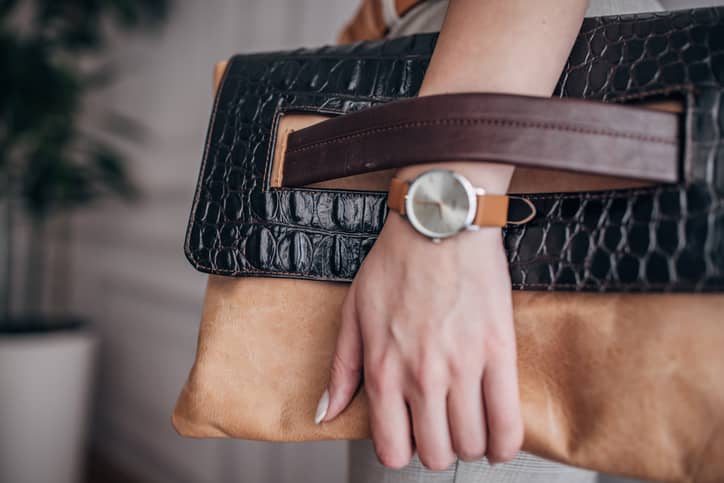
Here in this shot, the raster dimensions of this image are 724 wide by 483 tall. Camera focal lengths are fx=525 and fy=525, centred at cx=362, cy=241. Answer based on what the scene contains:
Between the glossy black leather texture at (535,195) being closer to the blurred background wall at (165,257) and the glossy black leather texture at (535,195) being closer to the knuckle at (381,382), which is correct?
the knuckle at (381,382)

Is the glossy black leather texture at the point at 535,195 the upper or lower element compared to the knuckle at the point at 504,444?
upper

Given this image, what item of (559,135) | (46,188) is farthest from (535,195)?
(46,188)

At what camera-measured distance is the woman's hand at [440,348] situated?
327mm

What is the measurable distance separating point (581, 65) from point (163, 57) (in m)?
1.74

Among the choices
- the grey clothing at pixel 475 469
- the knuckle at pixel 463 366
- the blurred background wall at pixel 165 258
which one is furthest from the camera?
the blurred background wall at pixel 165 258

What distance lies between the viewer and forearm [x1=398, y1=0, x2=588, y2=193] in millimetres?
352

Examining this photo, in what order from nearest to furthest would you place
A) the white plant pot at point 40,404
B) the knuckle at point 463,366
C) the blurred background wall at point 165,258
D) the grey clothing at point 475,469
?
the knuckle at point 463,366, the grey clothing at point 475,469, the blurred background wall at point 165,258, the white plant pot at point 40,404

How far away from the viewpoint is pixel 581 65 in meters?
0.39

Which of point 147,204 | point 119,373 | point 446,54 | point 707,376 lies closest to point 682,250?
point 707,376

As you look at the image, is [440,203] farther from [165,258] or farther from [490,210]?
[165,258]

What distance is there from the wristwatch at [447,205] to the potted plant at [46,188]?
154 cm

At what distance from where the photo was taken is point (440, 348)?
0.33m

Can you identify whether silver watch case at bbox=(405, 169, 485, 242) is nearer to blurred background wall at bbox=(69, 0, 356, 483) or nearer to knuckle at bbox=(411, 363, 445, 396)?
knuckle at bbox=(411, 363, 445, 396)

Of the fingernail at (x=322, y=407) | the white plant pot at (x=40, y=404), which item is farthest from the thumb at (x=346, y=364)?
the white plant pot at (x=40, y=404)
